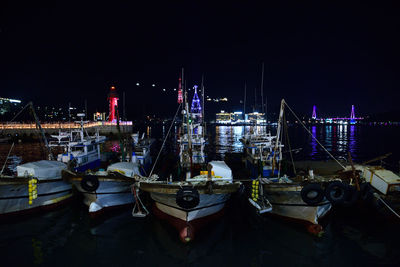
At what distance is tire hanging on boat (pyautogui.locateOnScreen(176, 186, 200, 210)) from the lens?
11.4m

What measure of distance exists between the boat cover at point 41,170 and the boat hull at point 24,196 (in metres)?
0.51

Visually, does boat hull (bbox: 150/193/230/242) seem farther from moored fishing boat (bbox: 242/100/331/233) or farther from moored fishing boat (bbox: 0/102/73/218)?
moored fishing boat (bbox: 0/102/73/218)

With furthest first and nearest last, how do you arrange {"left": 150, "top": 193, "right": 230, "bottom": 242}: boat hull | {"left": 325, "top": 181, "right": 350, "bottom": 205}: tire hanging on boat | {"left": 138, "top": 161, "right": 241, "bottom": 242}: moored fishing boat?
{"left": 325, "top": 181, "right": 350, "bottom": 205}: tire hanging on boat < {"left": 150, "top": 193, "right": 230, "bottom": 242}: boat hull < {"left": 138, "top": 161, "right": 241, "bottom": 242}: moored fishing boat

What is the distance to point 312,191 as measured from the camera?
12219 millimetres

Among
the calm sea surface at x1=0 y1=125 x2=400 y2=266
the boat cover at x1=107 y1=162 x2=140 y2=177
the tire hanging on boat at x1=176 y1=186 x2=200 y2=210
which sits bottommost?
the calm sea surface at x1=0 y1=125 x2=400 y2=266

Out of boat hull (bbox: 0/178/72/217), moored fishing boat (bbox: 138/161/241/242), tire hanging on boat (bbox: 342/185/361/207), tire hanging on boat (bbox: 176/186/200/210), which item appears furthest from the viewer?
boat hull (bbox: 0/178/72/217)

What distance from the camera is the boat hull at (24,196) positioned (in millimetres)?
13398

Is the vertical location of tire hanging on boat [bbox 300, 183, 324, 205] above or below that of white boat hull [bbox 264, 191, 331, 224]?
above

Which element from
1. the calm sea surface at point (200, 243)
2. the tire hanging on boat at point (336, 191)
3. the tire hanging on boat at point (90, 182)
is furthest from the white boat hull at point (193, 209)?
the tire hanging on boat at point (336, 191)

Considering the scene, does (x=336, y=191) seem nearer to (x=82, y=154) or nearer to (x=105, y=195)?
(x=105, y=195)

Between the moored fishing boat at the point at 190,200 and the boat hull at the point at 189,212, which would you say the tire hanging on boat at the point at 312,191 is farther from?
the boat hull at the point at 189,212

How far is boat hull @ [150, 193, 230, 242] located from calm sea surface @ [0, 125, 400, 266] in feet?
1.56

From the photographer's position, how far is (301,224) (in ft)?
42.4

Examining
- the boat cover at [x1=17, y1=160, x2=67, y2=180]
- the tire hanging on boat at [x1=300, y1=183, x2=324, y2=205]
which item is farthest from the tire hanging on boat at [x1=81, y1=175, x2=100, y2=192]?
the tire hanging on boat at [x1=300, y1=183, x2=324, y2=205]
